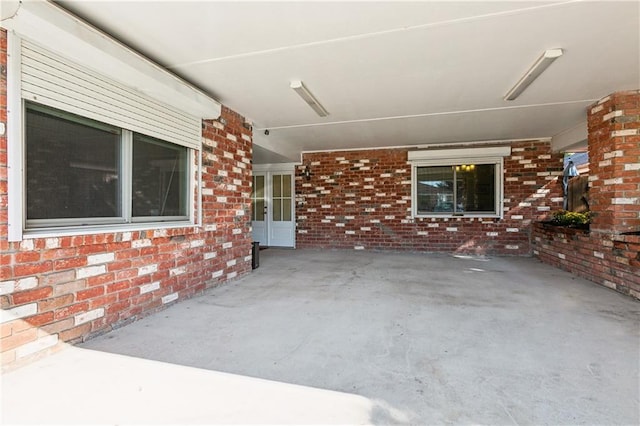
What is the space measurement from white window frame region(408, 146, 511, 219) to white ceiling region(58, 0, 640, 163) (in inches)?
68.1

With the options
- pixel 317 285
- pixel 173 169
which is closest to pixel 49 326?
pixel 173 169

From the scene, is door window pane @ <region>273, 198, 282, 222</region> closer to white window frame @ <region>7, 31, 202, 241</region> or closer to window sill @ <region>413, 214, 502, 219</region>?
window sill @ <region>413, 214, 502, 219</region>

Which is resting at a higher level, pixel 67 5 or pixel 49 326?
pixel 67 5

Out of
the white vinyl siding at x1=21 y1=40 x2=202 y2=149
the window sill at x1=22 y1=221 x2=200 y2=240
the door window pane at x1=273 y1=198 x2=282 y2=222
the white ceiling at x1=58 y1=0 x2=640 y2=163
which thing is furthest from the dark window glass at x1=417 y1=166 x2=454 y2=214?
the window sill at x1=22 y1=221 x2=200 y2=240

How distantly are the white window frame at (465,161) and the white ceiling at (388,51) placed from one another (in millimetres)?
1730

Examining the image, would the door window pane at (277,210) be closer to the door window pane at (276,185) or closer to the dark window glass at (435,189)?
the door window pane at (276,185)

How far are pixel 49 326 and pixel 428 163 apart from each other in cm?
694

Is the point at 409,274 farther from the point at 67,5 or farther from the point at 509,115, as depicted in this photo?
the point at 67,5

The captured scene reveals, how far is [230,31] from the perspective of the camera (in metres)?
2.52

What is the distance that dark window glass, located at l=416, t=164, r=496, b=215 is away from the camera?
6902 millimetres

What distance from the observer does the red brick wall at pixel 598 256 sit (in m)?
3.65

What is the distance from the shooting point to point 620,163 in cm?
400

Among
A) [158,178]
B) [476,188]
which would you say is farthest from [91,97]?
[476,188]

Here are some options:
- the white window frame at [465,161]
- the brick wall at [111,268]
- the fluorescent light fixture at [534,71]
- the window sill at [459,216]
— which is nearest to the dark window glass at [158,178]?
the brick wall at [111,268]
